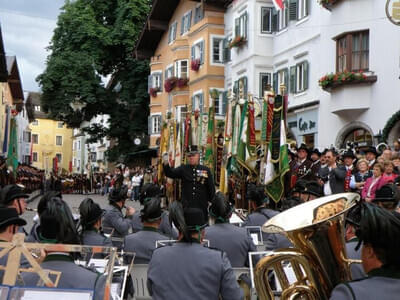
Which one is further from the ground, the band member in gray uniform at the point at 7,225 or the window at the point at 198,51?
the window at the point at 198,51

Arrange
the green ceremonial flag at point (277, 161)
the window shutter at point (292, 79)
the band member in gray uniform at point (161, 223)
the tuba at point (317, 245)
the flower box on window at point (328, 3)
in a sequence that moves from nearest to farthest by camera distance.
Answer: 1. the tuba at point (317, 245)
2. the band member in gray uniform at point (161, 223)
3. the green ceremonial flag at point (277, 161)
4. the flower box on window at point (328, 3)
5. the window shutter at point (292, 79)

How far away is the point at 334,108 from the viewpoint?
2264 cm

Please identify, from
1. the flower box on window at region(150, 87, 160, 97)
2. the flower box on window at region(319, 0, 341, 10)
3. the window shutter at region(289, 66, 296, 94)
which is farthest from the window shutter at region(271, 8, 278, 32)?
the flower box on window at region(150, 87, 160, 97)

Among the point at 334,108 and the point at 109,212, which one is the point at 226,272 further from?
the point at 334,108

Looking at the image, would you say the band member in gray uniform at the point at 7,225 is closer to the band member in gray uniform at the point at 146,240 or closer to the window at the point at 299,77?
the band member in gray uniform at the point at 146,240

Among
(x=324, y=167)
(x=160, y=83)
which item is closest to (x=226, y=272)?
(x=324, y=167)

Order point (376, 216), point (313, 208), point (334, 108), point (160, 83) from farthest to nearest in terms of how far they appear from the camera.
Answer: point (160, 83) < point (334, 108) < point (313, 208) < point (376, 216)

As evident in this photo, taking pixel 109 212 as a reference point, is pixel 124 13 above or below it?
above

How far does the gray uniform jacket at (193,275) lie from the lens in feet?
15.8

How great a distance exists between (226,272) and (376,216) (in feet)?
6.26

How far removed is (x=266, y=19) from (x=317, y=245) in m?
27.9

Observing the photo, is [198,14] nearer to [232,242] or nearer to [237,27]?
[237,27]

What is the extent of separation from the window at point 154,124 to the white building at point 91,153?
12.7 meters

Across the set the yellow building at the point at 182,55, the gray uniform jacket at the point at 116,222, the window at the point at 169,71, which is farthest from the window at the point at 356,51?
the window at the point at 169,71
